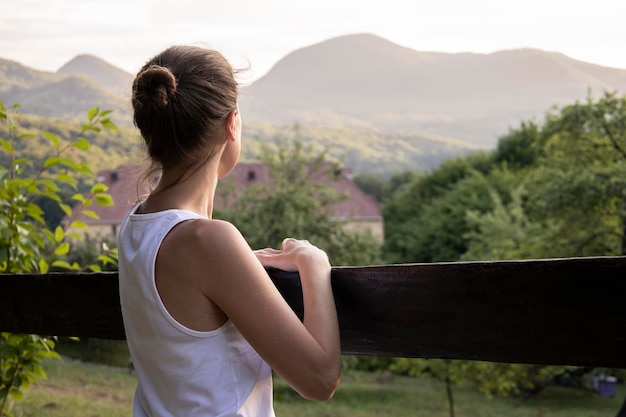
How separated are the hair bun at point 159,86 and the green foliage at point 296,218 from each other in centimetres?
2425

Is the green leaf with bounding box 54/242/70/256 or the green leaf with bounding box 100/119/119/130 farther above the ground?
the green leaf with bounding box 100/119/119/130

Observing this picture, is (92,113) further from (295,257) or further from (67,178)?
(295,257)

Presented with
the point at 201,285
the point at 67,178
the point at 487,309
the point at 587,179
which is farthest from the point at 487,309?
the point at 587,179

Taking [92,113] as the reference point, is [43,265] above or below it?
below

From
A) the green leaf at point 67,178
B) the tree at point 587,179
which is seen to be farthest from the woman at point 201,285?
the tree at point 587,179

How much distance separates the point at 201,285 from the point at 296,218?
25326 mm

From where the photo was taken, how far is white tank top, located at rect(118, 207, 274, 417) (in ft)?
4.69

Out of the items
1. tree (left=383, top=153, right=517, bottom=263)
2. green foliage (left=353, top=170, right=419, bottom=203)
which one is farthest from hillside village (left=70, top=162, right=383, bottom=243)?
green foliage (left=353, top=170, right=419, bottom=203)

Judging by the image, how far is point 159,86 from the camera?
1.49 metres

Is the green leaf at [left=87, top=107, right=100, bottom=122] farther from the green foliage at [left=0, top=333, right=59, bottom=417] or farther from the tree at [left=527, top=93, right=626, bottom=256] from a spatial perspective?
the tree at [left=527, top=93, right=626, bottom=256]

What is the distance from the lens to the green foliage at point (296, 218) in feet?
86.9

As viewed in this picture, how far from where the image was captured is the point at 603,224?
19.4m

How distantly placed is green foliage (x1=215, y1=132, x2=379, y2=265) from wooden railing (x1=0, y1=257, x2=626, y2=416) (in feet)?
79.4

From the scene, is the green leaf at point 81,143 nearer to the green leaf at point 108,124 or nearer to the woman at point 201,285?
the green leaf at point 108,124
